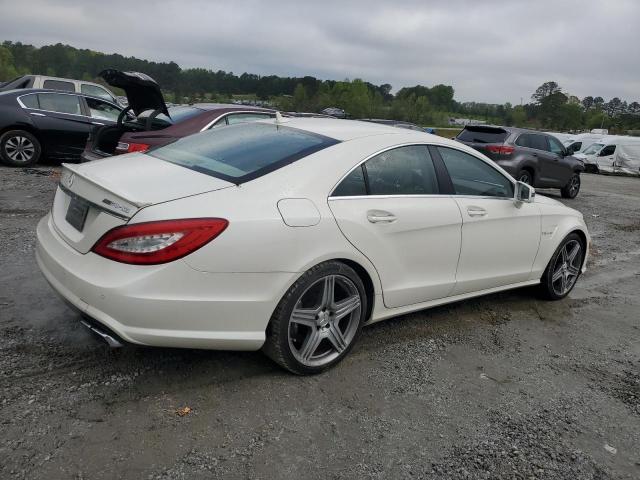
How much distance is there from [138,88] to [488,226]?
455cm

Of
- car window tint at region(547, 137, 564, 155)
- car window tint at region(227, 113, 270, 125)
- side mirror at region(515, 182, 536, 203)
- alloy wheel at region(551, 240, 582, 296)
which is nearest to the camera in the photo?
side mirror at region(515, 182, 536, 203)

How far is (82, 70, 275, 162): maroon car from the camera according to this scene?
629 centimetres

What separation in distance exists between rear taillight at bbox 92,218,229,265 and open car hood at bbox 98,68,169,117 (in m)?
4.14

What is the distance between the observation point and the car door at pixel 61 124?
391 inches

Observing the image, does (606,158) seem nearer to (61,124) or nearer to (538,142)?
(538,142)

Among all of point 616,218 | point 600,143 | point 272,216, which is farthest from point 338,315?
point 600,143

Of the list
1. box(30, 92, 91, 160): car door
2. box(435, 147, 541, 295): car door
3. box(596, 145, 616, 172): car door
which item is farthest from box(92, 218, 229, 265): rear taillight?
box(596, 145, 616, 172): car door

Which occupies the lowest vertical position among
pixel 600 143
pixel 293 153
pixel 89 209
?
pixel 89 209

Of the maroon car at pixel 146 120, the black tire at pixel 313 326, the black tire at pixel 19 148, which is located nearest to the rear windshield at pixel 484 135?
the maroon car at pixel 146 120

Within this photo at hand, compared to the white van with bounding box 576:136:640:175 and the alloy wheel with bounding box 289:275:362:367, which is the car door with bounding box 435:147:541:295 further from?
the white van with bounding box 576:136:640:175

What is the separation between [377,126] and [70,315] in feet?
8.36

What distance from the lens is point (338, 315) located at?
329cm

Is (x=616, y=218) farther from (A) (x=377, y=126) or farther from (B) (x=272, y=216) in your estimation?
(B) (x=272, y=216)

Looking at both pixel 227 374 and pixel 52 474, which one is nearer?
pixel 52 474
